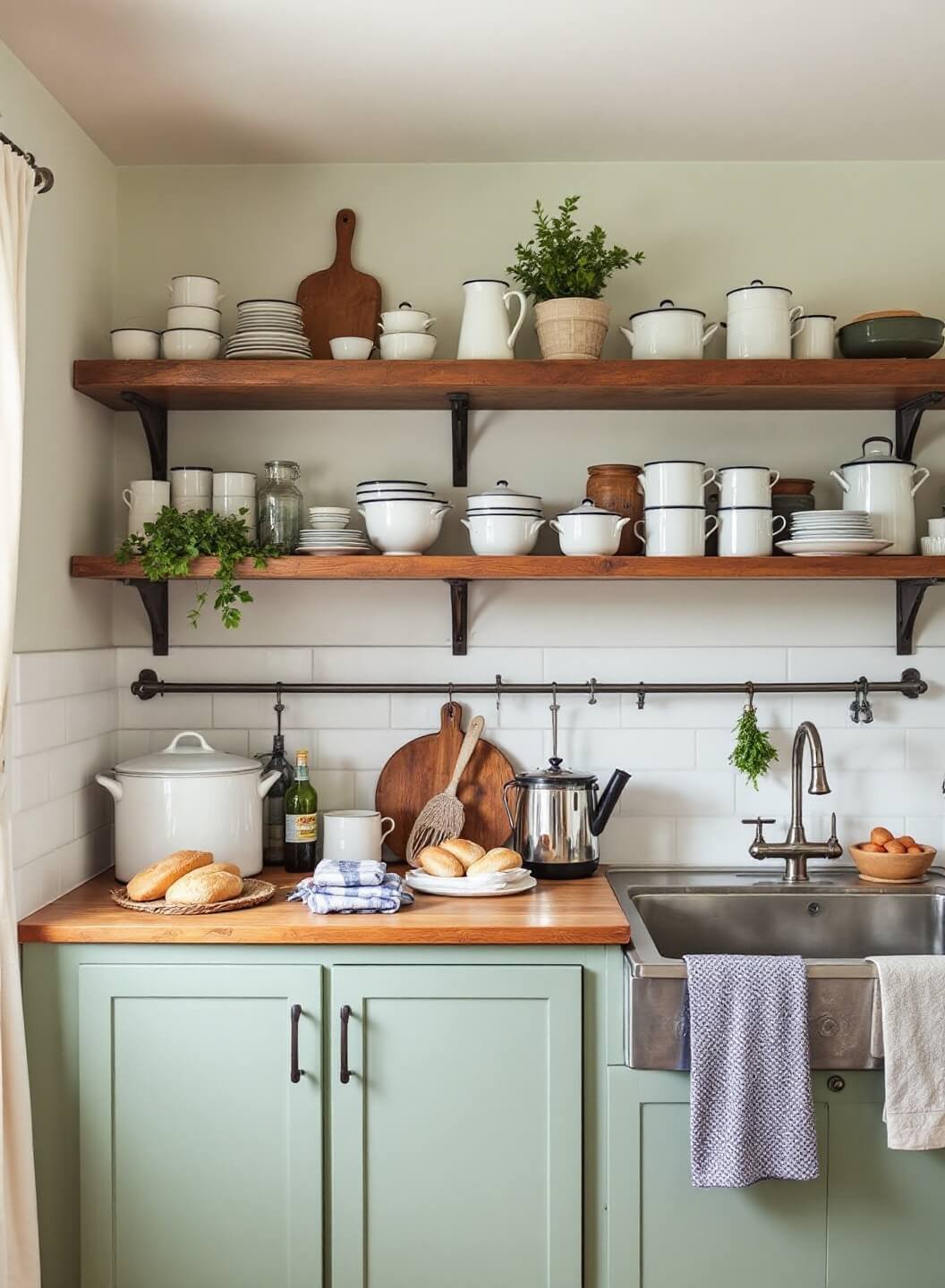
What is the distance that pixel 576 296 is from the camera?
8.04ft

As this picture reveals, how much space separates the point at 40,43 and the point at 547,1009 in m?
1.93

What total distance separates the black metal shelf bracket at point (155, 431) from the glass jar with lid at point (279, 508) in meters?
0.28

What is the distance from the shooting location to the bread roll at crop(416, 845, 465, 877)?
2.37 meters

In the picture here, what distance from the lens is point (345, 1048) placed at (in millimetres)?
2061

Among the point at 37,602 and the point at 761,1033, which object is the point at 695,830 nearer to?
the point at 761,1033

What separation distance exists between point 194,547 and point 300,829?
641mm

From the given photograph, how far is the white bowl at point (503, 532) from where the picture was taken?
7.88 feet

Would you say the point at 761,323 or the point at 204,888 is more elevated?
the point at 761,323

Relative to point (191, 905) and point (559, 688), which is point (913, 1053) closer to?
point (559, 688)

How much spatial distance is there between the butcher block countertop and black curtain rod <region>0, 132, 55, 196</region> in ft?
4.24

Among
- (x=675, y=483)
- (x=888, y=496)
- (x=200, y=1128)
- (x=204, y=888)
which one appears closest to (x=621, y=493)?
(x=675, y=483)

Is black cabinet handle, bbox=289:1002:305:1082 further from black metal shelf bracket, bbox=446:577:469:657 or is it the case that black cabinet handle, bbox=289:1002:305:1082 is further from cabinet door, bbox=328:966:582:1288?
black metal shelf bracket, bbox=446:577:469:657

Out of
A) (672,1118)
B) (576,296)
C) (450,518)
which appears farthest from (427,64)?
(672,1118)

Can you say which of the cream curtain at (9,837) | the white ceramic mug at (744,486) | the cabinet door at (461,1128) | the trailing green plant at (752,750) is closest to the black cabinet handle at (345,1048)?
the cabinet door at (461,1128)
